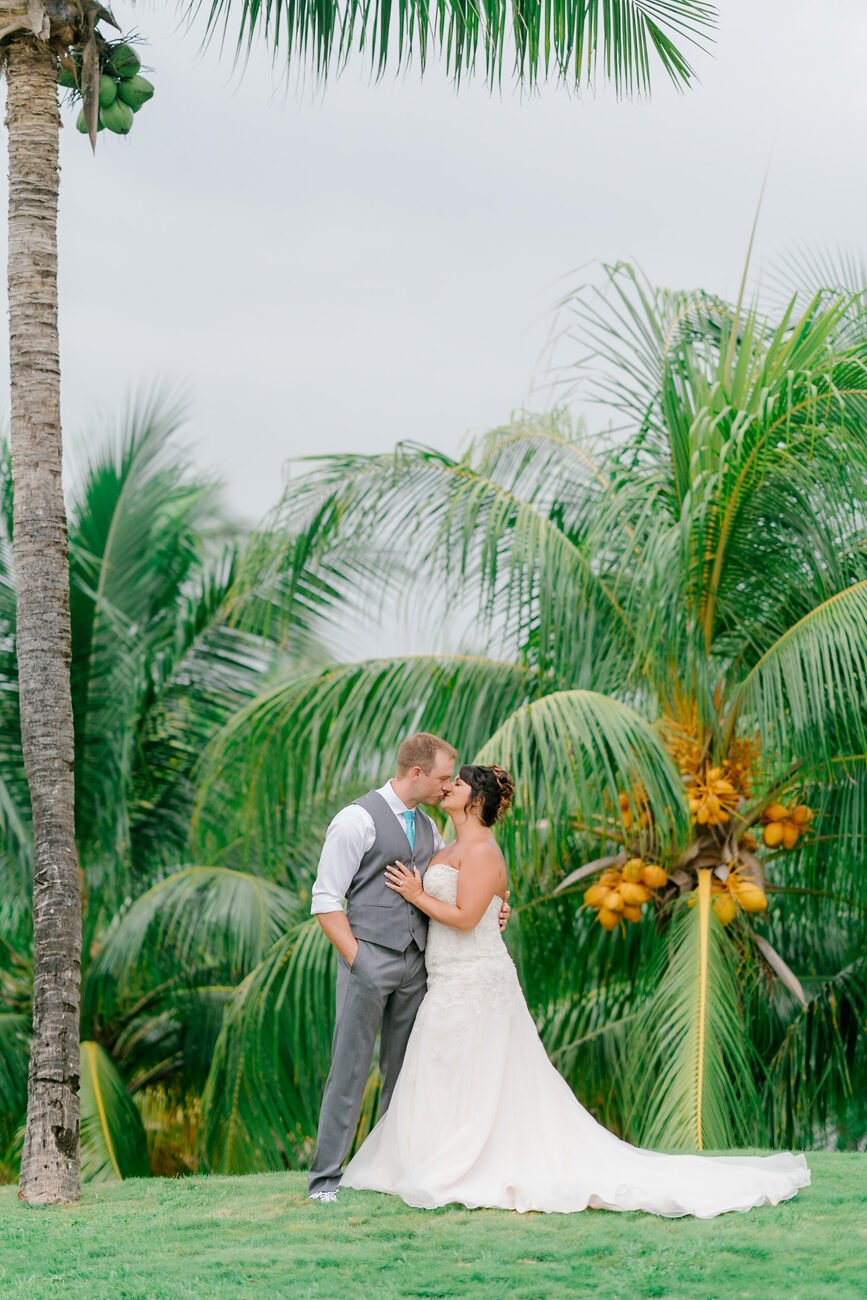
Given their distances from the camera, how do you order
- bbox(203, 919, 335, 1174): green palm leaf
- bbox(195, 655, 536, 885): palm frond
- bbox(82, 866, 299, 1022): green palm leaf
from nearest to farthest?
bbox(195, 655, 536, 885): palm frond → bbox(203, 919, 335, 1174): green palm leaf → bbox(82, 866, 299, 1022): green palm leaf

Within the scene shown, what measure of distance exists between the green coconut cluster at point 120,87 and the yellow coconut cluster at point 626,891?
5.21 meters

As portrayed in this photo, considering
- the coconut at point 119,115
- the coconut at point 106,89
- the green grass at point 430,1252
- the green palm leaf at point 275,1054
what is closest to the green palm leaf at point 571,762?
the green palm leaf at point 275,1054

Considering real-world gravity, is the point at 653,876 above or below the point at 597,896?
above

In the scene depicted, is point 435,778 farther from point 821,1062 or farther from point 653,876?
point 821,1062

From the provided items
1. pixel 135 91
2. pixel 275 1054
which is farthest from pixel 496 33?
pixel 275 1054

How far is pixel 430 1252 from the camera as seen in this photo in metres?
5.63

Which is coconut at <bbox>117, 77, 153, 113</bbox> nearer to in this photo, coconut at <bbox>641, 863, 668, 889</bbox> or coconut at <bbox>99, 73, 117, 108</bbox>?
coconut at <bbox>99, 73, 117, 108</bbox>

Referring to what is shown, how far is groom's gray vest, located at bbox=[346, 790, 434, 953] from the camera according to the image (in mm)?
6727

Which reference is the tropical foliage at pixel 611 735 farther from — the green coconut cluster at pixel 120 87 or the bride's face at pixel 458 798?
the green coconut cluster at pixel 120 87

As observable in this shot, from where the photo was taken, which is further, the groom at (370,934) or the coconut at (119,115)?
the coconut at (119,115)

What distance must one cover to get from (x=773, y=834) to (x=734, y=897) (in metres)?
0.46

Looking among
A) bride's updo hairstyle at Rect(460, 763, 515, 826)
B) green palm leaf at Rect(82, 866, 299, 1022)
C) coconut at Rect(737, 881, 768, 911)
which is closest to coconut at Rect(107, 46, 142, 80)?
bride's updo hairstyle at Rect(460, 763, 515, 826)

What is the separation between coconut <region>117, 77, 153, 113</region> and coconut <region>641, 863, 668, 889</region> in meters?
5.29

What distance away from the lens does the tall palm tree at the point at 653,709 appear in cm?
933
